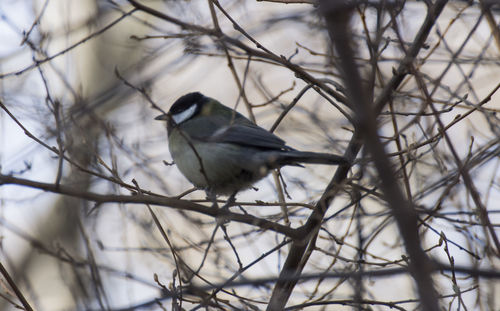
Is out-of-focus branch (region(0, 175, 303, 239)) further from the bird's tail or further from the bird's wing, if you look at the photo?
the bird's wing

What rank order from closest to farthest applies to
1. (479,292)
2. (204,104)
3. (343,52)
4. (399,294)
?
(343,52) → (479,292) → (204,104) → (399,294)

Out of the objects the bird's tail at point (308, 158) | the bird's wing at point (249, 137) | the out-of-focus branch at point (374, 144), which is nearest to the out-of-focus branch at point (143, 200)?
the bird's tail at point (308, 158)

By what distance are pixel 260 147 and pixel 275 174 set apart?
0.27 meters

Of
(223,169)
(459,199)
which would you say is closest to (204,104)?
(223,169)

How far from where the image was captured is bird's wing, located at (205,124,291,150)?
13.5 feet

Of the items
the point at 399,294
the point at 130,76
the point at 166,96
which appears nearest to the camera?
the point at 399,294

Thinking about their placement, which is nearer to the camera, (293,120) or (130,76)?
(293,120)

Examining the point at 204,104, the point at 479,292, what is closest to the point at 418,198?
the point at 479,292

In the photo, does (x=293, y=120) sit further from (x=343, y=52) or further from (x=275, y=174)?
(x=343, y=52)

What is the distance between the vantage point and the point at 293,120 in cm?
623

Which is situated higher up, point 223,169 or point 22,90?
point 22,90

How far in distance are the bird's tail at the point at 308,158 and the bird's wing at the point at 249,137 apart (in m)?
0.20

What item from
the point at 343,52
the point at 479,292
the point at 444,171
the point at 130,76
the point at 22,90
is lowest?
the point at 343,52

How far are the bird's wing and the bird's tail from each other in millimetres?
201
